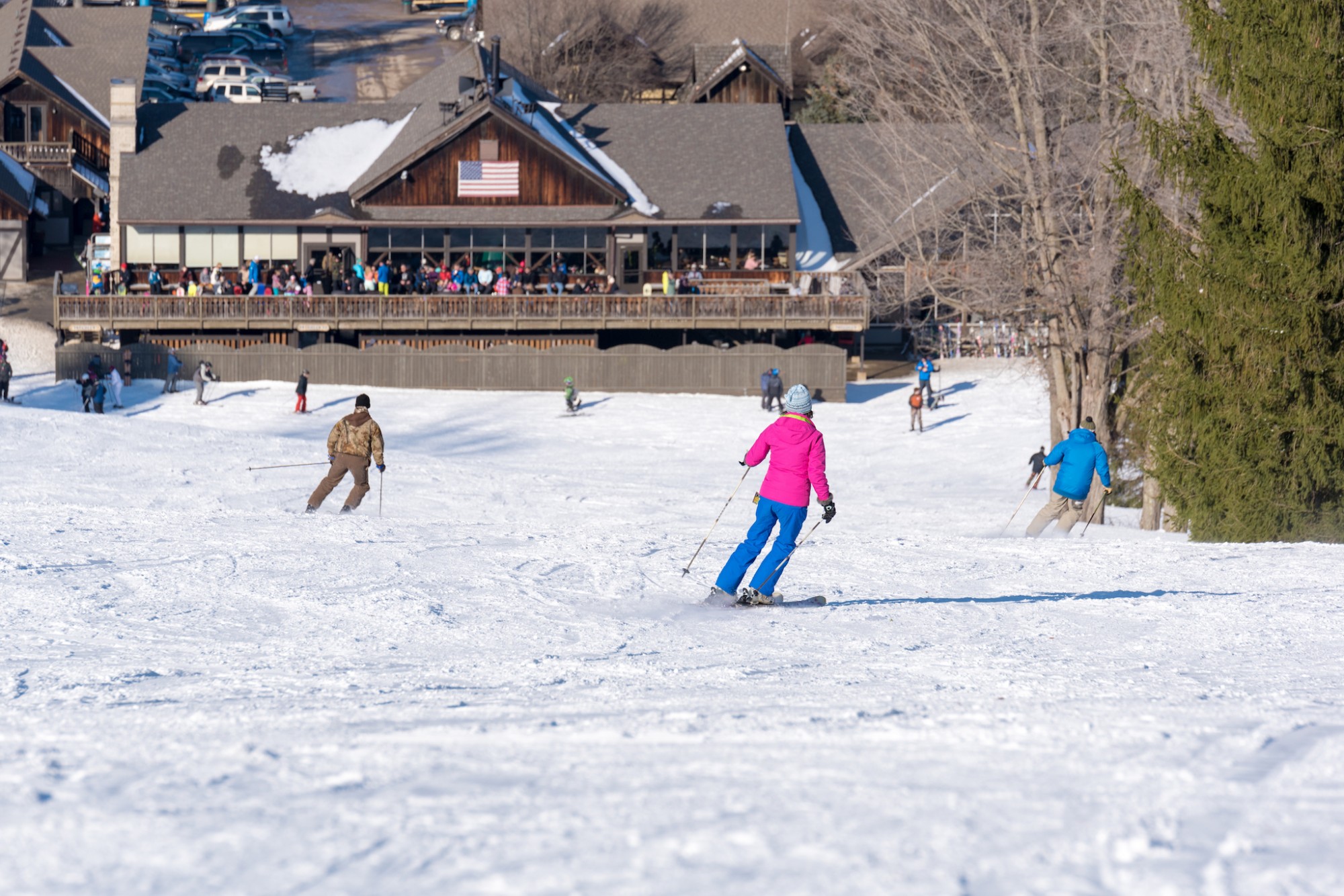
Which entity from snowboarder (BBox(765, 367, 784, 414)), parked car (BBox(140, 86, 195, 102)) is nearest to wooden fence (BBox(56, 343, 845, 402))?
snowboarder (BBox(765, 367, 784, 414))

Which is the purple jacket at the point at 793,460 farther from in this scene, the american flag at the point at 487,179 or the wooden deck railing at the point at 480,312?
the american flag at the point at 487,179

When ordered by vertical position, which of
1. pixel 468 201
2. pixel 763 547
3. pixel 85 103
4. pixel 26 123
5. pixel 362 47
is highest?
pixel 362 47

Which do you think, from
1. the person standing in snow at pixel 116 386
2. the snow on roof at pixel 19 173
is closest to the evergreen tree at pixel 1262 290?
the person standing in snow at pixel 116 386

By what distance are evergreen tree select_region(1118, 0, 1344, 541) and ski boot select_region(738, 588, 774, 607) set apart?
7906 mm

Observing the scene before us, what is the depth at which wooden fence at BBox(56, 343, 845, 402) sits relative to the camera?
36.6 m

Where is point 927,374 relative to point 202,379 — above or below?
above

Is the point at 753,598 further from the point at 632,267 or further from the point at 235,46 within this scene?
the point at 235,46

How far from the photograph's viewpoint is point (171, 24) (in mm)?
70375

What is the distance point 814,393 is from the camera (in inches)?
1449

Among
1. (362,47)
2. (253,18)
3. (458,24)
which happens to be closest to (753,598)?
(362,47)

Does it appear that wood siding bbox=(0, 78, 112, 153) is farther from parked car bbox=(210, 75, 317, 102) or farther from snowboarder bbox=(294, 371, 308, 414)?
snowboarder bbox=(294, 371, 308, 414)

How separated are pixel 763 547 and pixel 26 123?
47363 millimetres

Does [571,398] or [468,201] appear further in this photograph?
[468,201]

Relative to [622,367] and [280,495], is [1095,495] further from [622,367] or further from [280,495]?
[622,367]
